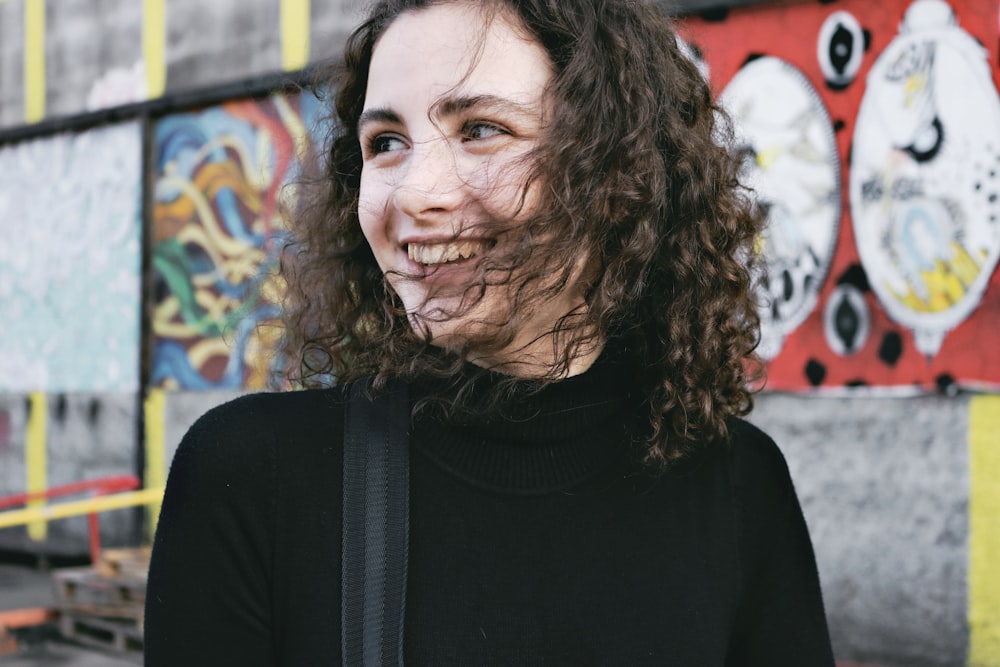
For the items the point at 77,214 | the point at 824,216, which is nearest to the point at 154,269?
the point at 77,214

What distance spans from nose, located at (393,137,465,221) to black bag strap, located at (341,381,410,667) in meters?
0.26

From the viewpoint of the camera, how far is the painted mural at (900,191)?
418cm

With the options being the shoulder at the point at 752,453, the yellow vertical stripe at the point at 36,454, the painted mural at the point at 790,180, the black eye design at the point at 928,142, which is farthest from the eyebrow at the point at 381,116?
the yellow vertical stripe at the point at 36,454

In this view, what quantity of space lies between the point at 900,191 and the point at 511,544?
11.8 ft

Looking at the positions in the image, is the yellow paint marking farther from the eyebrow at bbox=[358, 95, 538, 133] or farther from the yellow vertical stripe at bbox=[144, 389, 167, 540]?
the eyebrow at bbox=[358, 95, 538, 133]

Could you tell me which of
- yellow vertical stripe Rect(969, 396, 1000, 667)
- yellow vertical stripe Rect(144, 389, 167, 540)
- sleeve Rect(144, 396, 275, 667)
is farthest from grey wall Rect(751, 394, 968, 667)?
yellow vertical stripe Rect(144, 389, 167, 540)

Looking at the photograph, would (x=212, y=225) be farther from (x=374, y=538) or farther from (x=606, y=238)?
(x=374, y=538)

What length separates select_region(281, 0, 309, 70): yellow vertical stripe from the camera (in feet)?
21.0

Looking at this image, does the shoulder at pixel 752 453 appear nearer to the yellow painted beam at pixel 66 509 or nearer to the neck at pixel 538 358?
the neck at pixel 538 358

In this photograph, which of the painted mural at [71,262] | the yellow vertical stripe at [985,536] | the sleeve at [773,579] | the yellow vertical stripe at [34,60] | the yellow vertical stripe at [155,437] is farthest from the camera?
the yellow vertical stripe at [34,60]

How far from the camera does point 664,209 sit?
5.16 ft

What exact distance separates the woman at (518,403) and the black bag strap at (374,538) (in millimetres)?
30

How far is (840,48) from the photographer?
4.54 meters

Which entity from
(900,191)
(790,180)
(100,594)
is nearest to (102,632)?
(100,594)
